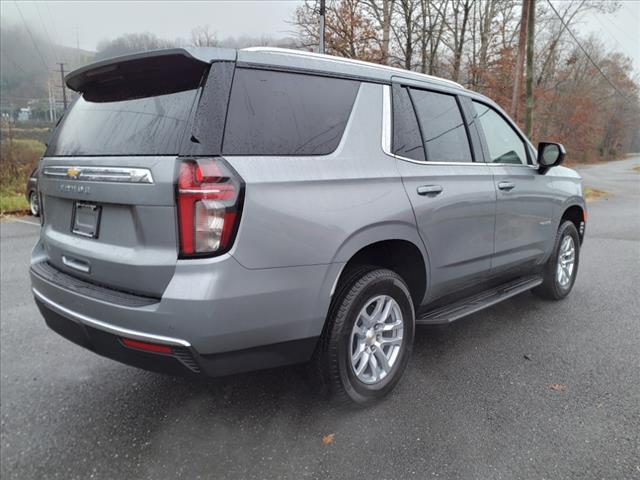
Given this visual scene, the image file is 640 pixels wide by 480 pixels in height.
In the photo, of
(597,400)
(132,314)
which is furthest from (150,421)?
(597,400)

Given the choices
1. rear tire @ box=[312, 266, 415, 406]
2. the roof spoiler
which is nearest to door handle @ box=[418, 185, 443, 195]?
rear tire @ box=[312, 266, 415, 406]

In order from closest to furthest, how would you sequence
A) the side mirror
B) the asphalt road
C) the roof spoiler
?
the roof spoiler, the asphalt road, the side mirror

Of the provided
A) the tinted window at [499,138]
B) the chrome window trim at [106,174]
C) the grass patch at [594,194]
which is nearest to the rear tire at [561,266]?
the tinted window at [499,138]

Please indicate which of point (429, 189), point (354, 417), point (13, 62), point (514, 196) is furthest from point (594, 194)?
point (13, 62)

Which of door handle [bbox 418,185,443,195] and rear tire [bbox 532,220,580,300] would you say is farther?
rear tire [bbox 532,220,580,300]

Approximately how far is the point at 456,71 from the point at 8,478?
970 inches

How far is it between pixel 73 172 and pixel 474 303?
2643 mm

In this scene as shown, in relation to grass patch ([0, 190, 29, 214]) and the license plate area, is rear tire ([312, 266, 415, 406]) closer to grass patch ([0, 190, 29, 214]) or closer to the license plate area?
the license plate area

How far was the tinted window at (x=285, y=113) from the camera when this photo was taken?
196cm

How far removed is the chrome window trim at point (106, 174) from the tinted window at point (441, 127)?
5.66 feet

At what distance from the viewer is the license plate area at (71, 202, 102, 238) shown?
2.15m

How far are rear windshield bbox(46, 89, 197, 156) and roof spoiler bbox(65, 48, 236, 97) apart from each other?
0.07 meters

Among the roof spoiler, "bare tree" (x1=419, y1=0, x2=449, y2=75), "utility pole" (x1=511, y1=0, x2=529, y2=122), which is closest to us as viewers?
the roof spoiler

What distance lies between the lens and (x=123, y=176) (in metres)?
1.96
